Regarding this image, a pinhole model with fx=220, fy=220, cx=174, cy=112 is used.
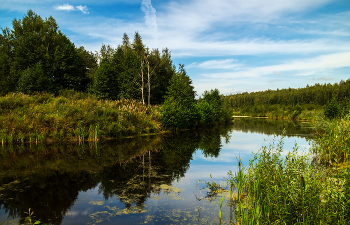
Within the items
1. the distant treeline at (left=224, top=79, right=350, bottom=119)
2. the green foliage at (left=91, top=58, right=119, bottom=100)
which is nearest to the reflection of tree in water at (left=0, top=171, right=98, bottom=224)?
the green foliage at (left=91, top=58, right=119, bottom=100)

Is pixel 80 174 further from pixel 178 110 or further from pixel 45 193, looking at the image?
pixel 178 110

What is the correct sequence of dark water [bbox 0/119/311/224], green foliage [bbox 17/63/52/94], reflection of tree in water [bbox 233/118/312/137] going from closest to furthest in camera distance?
dark water [bbox 0/119/311/224], reflection of tree in water [bbox 233/118/312/137], green foliage [bbox 17/63/52/94]

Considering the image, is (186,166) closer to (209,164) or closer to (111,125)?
(209,164)

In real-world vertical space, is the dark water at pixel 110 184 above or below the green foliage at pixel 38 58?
below

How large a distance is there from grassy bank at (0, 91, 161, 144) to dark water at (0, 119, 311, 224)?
4.37 ft

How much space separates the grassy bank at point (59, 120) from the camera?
12117 millimetres

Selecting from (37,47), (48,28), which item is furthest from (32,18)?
(37,47)

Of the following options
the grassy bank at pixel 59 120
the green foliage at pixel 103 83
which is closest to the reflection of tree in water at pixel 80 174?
the grassy bank at pixel 59 120

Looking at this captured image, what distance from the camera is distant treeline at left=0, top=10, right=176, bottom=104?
2966 centimetres

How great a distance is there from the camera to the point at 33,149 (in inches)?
425

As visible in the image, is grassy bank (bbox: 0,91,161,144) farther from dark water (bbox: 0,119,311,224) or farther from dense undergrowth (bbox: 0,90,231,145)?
dark water (bbox: 0,119,311,224)

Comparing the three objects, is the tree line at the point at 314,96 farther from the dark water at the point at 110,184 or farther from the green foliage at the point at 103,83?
the dark water at the point at 110,184

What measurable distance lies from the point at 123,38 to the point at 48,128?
42.8 metres

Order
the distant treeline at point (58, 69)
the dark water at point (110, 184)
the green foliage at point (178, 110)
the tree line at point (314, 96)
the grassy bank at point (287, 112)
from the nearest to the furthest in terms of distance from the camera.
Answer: the dark water at point (110, 184) < the green foliage at point (178, 110) < the distant treeline at point (58, 69) < the grassy bank at point (287, 112) < the tree line at point (314, 96)
